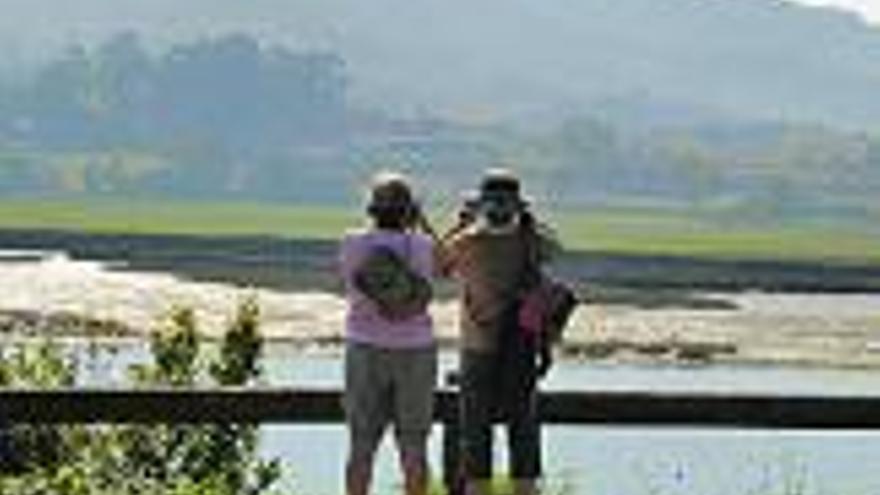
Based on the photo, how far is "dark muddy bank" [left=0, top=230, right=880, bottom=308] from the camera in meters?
125

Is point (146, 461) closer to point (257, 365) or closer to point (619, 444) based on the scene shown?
point (257, 365)

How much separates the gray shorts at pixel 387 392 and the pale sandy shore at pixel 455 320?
56.6m

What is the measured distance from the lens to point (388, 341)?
13.5m

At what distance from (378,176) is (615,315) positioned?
294ft

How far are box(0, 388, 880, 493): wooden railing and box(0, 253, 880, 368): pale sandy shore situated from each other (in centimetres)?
5682

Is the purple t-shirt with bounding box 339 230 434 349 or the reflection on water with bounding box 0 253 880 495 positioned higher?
the purple t-shirt with bounding box 339 230 434 349

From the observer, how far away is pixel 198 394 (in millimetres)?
13016

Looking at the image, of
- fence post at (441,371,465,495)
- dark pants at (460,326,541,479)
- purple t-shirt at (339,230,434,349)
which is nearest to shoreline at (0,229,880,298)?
fence post at (441,371,465,495)

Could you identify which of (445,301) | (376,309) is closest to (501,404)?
(376,309)

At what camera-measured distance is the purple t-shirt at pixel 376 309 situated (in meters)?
13.5

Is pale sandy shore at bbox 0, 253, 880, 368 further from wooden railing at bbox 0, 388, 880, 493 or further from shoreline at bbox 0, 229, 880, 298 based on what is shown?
wooden railing at bbox 0, 388, 880, 493

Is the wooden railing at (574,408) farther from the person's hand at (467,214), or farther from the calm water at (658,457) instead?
the calm water at (658,457)

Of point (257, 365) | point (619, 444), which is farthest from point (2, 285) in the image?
point (257, 365)

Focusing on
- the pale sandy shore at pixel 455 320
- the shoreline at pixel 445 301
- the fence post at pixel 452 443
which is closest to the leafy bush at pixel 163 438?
the fence post at pixel 452 443
